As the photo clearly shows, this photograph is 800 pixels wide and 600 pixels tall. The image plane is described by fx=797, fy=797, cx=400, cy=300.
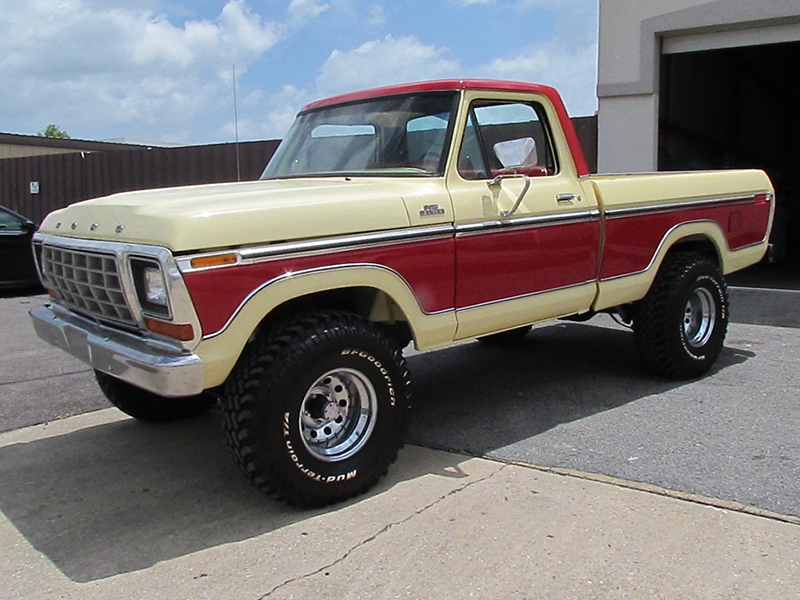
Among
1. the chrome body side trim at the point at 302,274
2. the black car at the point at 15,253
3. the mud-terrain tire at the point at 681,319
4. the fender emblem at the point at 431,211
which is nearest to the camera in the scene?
the chrome body side trim at the point at 302,274

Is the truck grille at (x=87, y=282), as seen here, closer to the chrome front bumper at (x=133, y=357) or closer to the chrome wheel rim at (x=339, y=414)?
the chrome front bumper at (x=133, y=357)

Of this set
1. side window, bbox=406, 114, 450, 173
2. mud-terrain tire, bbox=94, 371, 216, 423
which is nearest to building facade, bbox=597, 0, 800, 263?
side window, bbox=406, 114, 450, 173

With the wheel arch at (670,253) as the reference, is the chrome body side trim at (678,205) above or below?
above

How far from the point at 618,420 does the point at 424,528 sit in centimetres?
185

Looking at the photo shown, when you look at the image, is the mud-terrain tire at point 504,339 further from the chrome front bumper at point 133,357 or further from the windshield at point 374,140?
the chrome front bumper at point 133,357

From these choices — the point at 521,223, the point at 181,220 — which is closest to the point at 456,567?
the point at 181,220

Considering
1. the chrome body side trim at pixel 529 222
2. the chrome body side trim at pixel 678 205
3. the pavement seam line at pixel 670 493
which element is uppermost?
the chrome body side trim at pixel 678 205

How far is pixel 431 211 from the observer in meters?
4.14

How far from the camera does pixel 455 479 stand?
13.3 ft

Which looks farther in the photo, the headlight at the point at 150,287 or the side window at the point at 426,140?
the side window at the point at 426,140

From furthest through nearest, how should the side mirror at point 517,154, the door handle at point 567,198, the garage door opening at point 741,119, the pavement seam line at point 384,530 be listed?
the garage door opening at point 741,119 → the door handle at point 567,198 → the side mirror at point 517,154 → the pavement seam line at point 384,530

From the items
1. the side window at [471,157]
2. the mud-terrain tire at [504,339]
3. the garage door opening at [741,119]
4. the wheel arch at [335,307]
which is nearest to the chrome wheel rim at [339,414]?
the wheel arch at [335,307]

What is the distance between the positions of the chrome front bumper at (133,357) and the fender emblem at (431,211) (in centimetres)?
141

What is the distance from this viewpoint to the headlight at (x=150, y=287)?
3.36 meters
